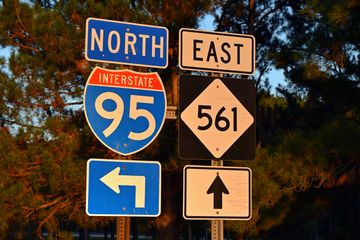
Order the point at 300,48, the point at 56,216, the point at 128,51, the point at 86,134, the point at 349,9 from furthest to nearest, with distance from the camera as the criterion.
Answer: the point at 56,216 < the point at 86,134 < the point at 300,48 < the point at 349,9 < the point at 128,51

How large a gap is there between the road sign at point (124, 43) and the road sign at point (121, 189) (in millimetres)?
672

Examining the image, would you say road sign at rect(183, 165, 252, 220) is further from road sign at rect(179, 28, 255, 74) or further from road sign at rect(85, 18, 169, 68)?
road sign at rect(85, 18, 169, 68)

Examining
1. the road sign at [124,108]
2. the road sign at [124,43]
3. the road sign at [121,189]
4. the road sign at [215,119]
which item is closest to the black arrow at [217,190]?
the road sign at [215,119]

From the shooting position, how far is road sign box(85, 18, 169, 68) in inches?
159

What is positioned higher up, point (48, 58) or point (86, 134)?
point (48, 58)

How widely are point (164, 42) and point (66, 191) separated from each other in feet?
38.8

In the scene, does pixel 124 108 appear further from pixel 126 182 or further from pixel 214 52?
pixel 214 52

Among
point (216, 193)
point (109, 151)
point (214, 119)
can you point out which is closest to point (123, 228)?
point (216, 193)

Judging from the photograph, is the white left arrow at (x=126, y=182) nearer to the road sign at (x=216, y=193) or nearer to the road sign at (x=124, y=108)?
the road sign at (x=124, y=108)

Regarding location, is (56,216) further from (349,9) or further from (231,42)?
(231,42)

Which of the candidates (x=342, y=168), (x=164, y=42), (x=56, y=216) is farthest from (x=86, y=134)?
(x=164, y=42)

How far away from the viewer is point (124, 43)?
409 centimetres

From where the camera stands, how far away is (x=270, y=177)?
1295 cm

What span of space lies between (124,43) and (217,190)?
3.62 feet
